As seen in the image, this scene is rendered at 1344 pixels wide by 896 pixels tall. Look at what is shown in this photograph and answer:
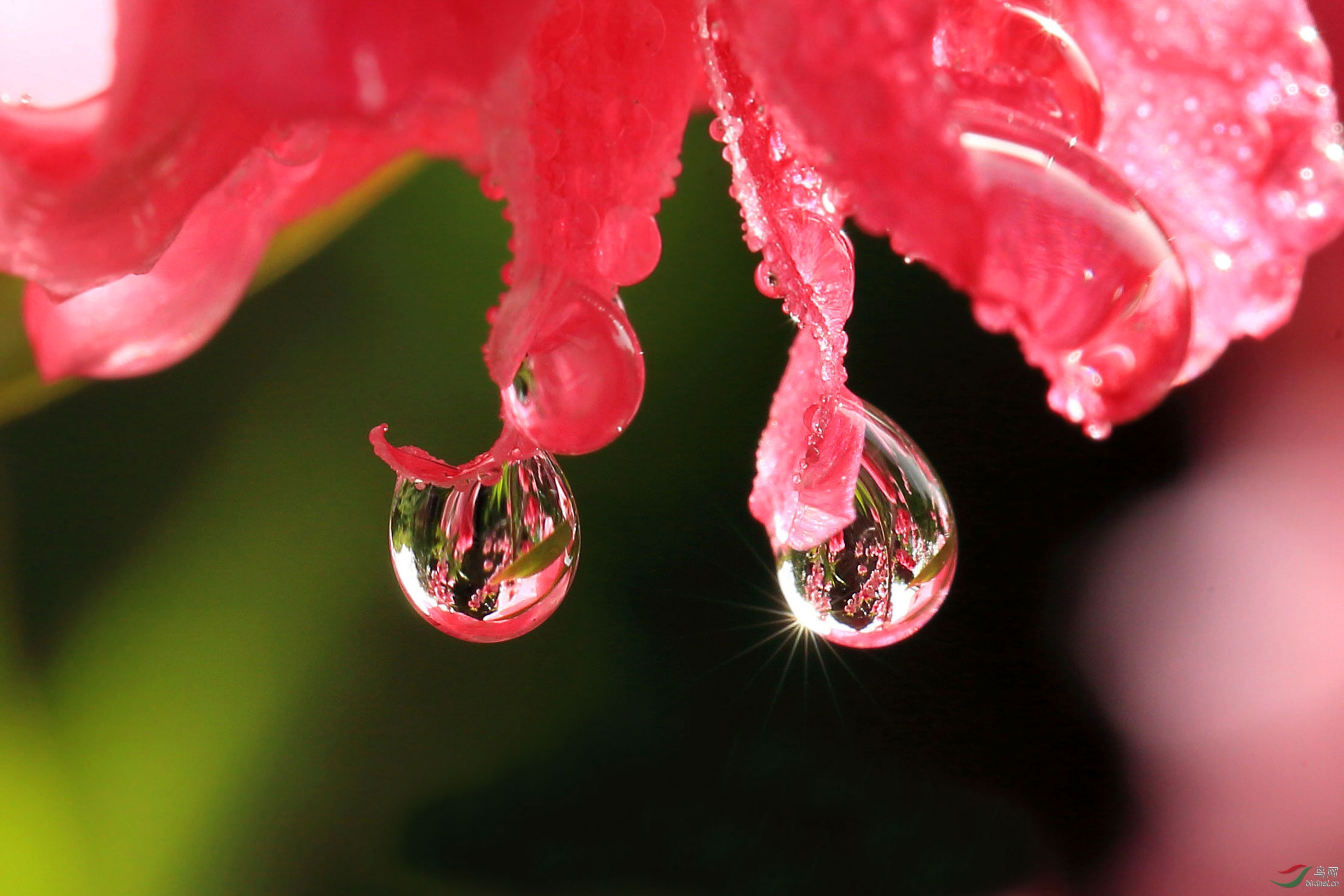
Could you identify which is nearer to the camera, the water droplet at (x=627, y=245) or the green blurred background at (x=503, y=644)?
the water droplet at (x=627, y=245)

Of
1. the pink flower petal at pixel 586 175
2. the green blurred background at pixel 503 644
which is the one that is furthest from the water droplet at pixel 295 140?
the green blurred background at pixel 503 644

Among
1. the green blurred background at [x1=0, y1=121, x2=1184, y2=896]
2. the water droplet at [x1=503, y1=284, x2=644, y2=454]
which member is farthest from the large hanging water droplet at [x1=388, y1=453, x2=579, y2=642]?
the green blurred background at [x1=0, y1=121, x2=1184, y2=896]

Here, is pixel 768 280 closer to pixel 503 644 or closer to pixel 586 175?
pixel 586 175

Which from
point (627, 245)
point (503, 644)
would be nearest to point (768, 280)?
point (627, 245)

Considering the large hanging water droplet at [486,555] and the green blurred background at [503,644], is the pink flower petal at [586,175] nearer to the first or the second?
the large hanging water droplet at [486,555]

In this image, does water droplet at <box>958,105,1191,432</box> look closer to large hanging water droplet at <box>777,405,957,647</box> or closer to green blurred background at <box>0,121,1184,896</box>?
large hanging water droplet at <box>777,405,957,647</box>

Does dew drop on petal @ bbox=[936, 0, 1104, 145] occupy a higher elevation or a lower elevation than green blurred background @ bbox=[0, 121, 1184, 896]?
higher
